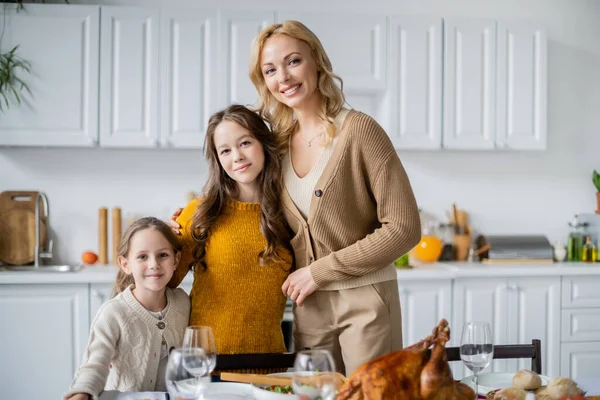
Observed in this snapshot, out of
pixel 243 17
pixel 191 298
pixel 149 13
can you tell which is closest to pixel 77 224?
pixel 149 13

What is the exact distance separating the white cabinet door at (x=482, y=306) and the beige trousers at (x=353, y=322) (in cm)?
154

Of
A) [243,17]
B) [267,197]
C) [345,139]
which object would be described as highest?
[243,17]

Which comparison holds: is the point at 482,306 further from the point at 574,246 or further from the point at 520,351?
the point at 520,351

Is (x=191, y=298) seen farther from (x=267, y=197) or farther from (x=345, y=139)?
(x=345, y=139)

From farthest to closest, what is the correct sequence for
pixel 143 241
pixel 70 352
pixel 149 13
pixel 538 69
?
1. pixel 538 69
2. pixel 149 13
3. pixel 70 352
4. pixel 143 241

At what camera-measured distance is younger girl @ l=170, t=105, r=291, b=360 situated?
1884mm

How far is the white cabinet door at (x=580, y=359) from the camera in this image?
3.58 meters

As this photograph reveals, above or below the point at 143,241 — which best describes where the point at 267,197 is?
above

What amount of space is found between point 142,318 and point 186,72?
6.31 feet

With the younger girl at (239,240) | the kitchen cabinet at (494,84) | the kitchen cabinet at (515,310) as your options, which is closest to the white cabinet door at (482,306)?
the kitchen cabinet at (515,310)

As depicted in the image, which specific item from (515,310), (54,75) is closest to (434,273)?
(515,310)

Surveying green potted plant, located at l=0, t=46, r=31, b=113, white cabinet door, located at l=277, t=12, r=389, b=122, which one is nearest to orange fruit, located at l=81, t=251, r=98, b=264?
green potted plant, located at l=0, t=46, r=31, b=113

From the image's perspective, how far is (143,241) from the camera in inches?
74.4

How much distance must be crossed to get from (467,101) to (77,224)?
2.30 m
